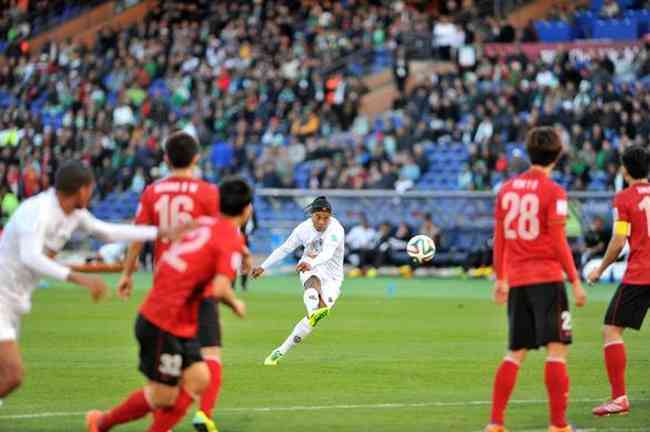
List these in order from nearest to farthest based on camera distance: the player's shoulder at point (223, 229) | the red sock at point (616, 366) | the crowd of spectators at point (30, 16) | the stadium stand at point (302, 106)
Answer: the player's shoulder at point (223, 229) → the red sock at point (616, 366) → the stadium stand at point (302, 106) → the crowd of spectators at point (30, 16)

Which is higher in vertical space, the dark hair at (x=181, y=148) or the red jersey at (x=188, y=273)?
the dark hair at (x=181, y=148)

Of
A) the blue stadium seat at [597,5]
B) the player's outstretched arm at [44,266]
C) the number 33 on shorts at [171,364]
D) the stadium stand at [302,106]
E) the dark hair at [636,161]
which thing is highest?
the blue stadium seat at [597,5]

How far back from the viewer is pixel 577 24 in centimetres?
4475

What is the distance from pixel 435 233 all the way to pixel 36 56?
23.8m

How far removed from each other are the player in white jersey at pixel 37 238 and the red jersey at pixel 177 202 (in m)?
0.60

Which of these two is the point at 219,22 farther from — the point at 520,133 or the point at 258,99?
the point at 520,133

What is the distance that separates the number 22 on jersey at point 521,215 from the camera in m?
11.8

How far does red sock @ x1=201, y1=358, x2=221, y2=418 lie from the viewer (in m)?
12.0

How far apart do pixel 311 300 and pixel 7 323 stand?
725 cm

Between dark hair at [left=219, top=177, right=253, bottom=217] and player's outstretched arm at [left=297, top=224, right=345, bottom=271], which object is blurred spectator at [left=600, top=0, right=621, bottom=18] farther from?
dark hair at [left=219, top=177, right=253, bottom=217]

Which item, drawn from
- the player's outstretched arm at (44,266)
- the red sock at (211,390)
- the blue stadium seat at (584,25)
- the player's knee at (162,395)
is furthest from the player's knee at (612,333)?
the blue stadium seat at (584,25)

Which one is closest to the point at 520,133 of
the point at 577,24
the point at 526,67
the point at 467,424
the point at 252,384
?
the point at 526,67

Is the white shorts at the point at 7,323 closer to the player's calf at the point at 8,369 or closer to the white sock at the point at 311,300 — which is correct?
the player's calf at the point at 8,369

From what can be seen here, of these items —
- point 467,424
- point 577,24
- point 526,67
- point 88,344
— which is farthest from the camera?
point 577,24
